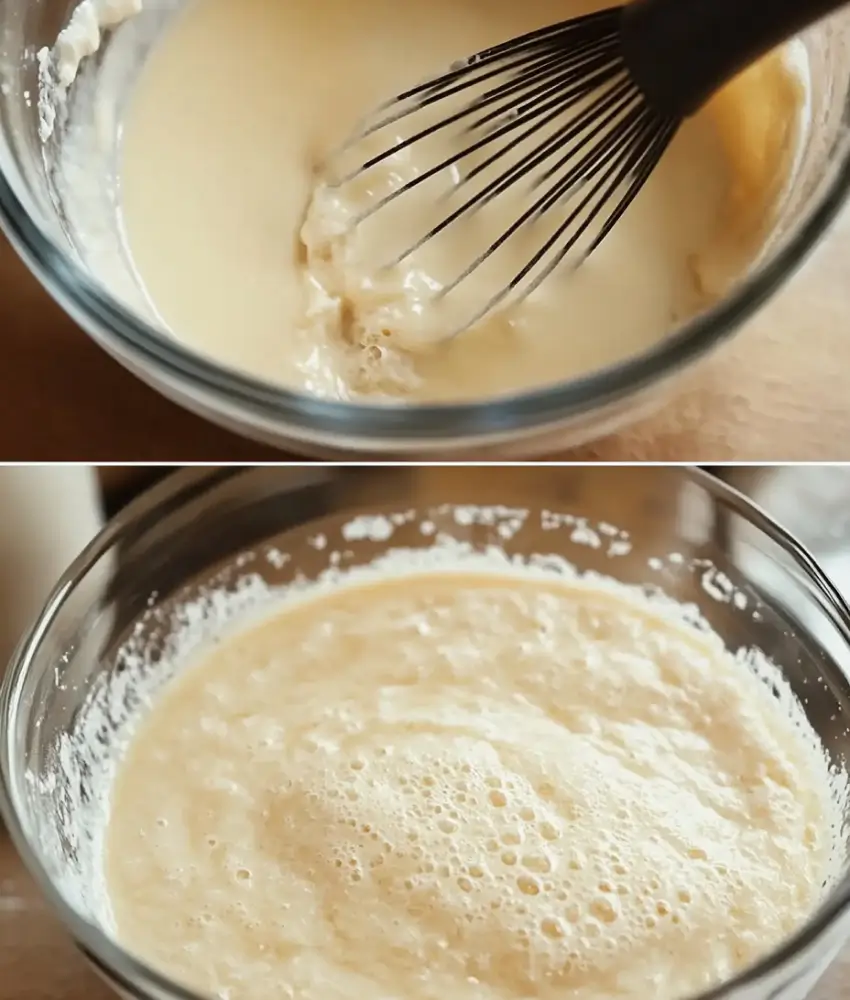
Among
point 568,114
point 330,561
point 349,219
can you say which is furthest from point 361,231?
point 330,561

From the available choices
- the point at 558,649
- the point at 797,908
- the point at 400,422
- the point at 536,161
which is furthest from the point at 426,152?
the point at 797,908

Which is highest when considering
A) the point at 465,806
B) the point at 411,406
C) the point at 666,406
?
the point at 666,406

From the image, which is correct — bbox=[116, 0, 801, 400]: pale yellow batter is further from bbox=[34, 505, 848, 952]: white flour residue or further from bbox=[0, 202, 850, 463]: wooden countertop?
bbox=[34, 505, 848, 952]: white flour residue

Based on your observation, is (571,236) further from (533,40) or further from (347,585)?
(347,585)

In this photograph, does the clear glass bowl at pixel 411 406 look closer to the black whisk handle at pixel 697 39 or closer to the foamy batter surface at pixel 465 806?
the black whisk handle at pixel 697 39

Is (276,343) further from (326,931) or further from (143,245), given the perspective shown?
(326,931)

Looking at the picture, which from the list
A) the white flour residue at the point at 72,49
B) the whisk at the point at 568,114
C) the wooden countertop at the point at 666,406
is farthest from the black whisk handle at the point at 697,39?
the white flour residue at the point at 72,49
